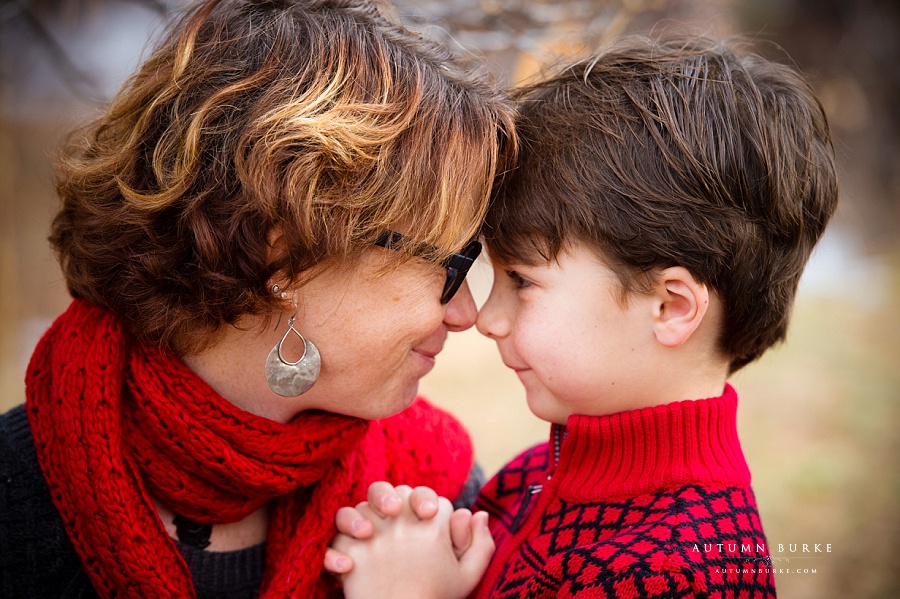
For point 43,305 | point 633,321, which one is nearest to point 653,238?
point 633,321

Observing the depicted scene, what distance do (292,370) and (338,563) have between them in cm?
45

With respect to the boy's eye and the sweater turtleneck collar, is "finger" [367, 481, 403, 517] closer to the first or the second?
the sweater turtleneck collar

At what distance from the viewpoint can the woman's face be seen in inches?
59.2

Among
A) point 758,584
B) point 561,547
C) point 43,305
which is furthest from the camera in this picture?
point 43,305

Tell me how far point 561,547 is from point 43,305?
3.79 metres

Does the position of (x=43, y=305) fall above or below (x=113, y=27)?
below

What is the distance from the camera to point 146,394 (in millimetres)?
1508

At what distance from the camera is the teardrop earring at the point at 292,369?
1.49 meters

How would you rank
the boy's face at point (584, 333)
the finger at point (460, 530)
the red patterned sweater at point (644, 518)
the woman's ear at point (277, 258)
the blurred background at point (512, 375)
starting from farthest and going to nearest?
1. the blurred background at point (512, 375)
2. the finger at point (460, 530)
3. the boy's face at point (584, 333)
4. the woman's ear at point (277, 258)
5. the red patterned sweater at point (644, 518)

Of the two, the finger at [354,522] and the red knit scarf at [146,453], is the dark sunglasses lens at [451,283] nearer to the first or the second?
the red knit scarf at [146,453]

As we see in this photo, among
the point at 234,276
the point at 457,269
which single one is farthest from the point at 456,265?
the point at 234,276

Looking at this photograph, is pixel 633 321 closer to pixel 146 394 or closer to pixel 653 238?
pixel 653 238

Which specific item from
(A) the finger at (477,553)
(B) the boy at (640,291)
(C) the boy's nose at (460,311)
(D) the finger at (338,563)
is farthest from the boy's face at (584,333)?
(D) the finger at (338,563)

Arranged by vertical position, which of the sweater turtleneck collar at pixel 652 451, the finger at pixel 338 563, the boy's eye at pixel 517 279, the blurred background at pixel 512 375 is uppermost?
the blurred background at pixel 512 375
